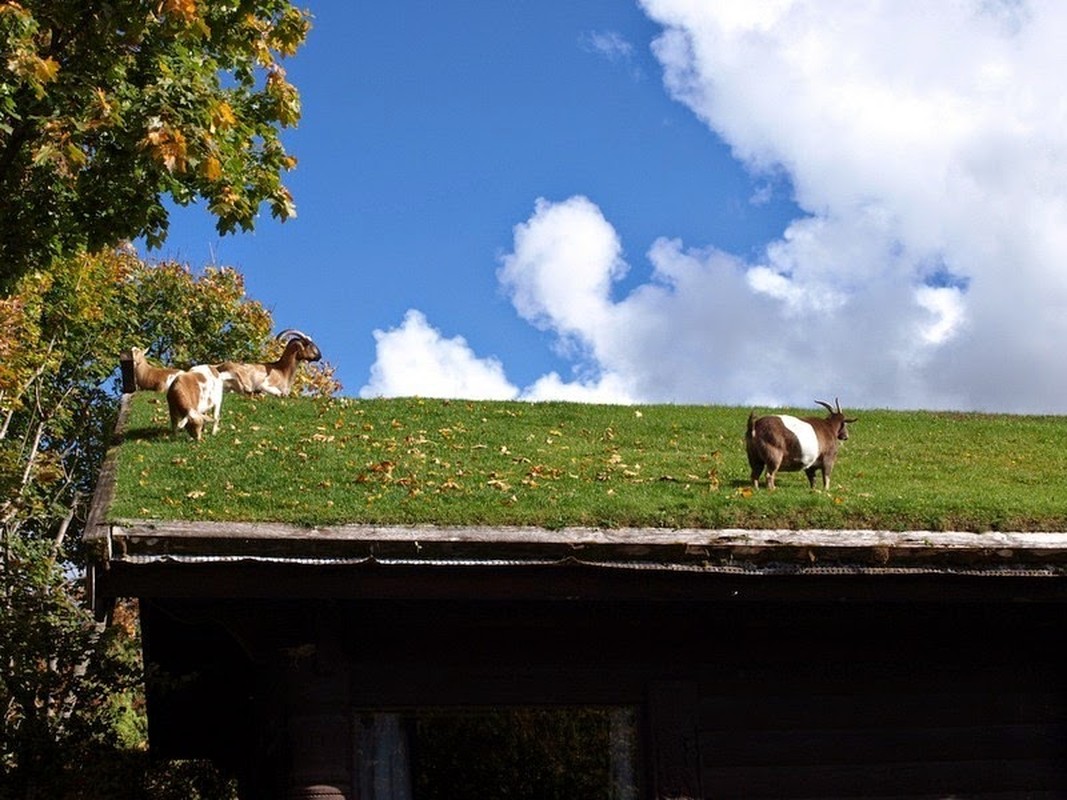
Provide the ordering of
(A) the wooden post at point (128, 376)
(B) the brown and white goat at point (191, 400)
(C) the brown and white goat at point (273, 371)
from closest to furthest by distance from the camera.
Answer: (B) the brown and white goat at point (191, 400), (A) the wooden post at point (128, 376), (C) the brown and white goat at point (273, 371)

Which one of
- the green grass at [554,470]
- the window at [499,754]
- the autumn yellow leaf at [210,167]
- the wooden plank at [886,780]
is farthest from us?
the autumn yellow leaf at [210,167]

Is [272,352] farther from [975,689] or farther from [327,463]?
[975,689]

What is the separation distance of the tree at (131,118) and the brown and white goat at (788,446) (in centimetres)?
553

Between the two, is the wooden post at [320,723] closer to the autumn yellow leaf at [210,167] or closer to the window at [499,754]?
the window at [499,754]

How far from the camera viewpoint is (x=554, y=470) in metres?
10.7

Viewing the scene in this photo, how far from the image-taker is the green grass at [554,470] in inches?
325

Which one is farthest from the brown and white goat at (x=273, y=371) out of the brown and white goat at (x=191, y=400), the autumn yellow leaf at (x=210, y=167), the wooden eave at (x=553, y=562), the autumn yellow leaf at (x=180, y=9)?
the wooden eave at (x=553, y=562)

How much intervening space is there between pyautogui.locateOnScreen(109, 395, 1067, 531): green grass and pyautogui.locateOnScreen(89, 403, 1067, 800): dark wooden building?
591 millimetres

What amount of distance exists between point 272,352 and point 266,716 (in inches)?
1169

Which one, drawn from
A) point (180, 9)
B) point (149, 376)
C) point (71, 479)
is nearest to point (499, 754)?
point (149, 376)

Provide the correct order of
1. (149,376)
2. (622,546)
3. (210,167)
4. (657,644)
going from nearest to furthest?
(622,546), (657,644), (210,167), (149,376)

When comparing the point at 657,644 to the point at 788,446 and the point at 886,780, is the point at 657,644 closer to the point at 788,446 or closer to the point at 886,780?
the point at 886,780

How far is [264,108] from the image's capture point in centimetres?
1498

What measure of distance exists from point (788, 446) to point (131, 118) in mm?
7000
